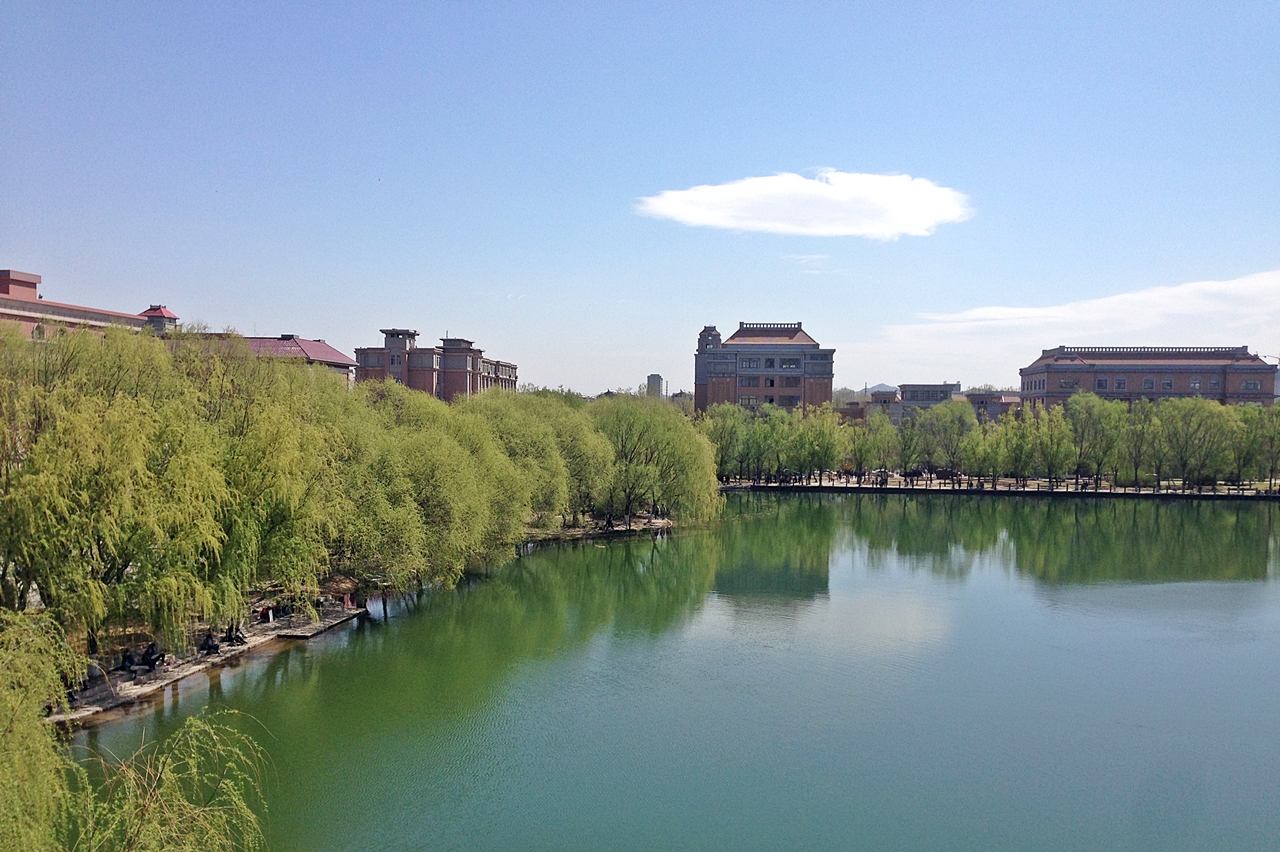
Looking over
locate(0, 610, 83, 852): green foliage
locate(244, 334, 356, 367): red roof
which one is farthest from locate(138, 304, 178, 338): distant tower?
locate(0, 610, 83, 852): green foliage

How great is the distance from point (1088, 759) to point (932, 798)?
8.30 ft

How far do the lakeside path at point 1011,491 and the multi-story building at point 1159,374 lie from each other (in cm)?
1136

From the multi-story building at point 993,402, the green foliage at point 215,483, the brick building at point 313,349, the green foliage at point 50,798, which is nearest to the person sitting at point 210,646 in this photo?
the green foliage at point 215,483

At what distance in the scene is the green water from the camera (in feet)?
29.6

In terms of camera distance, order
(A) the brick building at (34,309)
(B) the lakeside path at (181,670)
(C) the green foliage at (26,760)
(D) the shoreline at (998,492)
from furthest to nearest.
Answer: (D) the shoreline at (998,492)
(A) the brick building at (34,309)
(B) the lakeside path at (181,670)
(C) the green foliage at (26,760)

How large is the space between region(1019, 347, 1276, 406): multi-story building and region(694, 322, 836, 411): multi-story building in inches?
540

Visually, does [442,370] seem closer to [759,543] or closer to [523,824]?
[759,543]

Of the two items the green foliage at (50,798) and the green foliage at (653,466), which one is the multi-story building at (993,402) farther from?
the green foliage at (50,798)

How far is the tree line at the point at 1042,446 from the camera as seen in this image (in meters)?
39.8

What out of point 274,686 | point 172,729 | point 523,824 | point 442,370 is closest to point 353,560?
point 274,686

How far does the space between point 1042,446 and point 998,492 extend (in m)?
3.45

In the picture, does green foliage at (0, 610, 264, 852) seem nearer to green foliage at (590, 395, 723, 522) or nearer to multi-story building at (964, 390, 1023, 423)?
green foliage at (590, 395, 723, 522)

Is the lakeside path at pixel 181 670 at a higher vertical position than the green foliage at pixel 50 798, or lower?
lower

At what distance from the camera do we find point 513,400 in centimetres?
2788
